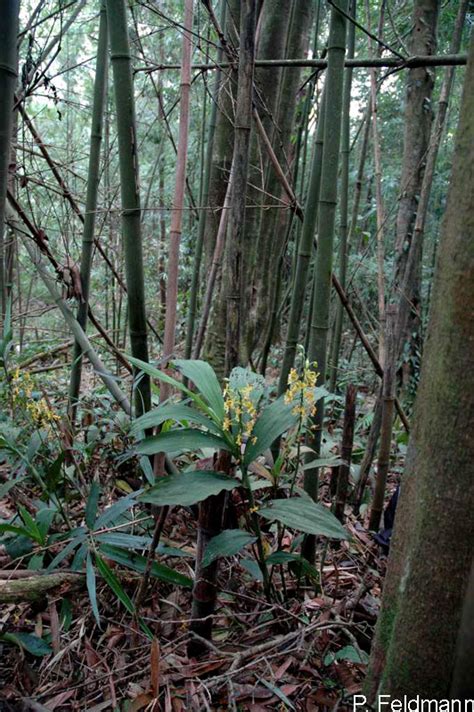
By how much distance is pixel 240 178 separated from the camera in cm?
111

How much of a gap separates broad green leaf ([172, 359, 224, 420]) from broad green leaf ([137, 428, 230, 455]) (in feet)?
0.20

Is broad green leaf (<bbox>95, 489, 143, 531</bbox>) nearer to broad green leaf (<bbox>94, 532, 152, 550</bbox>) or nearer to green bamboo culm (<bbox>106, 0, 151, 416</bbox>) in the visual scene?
broad green leaf (<bbox>94, 532, 152, 550</bbox>)

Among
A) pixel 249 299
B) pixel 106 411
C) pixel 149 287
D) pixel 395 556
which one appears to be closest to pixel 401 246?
pixel 249 299

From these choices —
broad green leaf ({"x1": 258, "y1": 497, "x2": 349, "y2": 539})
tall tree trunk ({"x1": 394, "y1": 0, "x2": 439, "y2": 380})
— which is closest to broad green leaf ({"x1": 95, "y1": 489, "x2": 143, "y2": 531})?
broad green leaf ({"x1": 258, "y1": 497, "x2": 349, "y2": 539})

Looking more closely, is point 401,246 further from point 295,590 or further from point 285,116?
point 295,590

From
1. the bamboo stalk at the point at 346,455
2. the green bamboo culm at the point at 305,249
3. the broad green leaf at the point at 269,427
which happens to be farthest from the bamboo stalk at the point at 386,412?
the broad green leaf at the point at 269,427

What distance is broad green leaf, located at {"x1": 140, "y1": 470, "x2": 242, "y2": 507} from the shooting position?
98 cm

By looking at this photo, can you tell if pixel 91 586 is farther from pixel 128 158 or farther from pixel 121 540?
pixel 128 158

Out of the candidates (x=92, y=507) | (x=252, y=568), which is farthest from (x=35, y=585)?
(x=252, y=568)

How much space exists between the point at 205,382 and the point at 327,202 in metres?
0.61

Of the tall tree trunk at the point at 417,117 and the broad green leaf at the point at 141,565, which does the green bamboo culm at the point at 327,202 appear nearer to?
the broad green leaf at the point at 141,565

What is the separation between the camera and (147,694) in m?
1.11

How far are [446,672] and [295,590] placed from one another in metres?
0.73

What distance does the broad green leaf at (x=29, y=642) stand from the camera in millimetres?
1220
